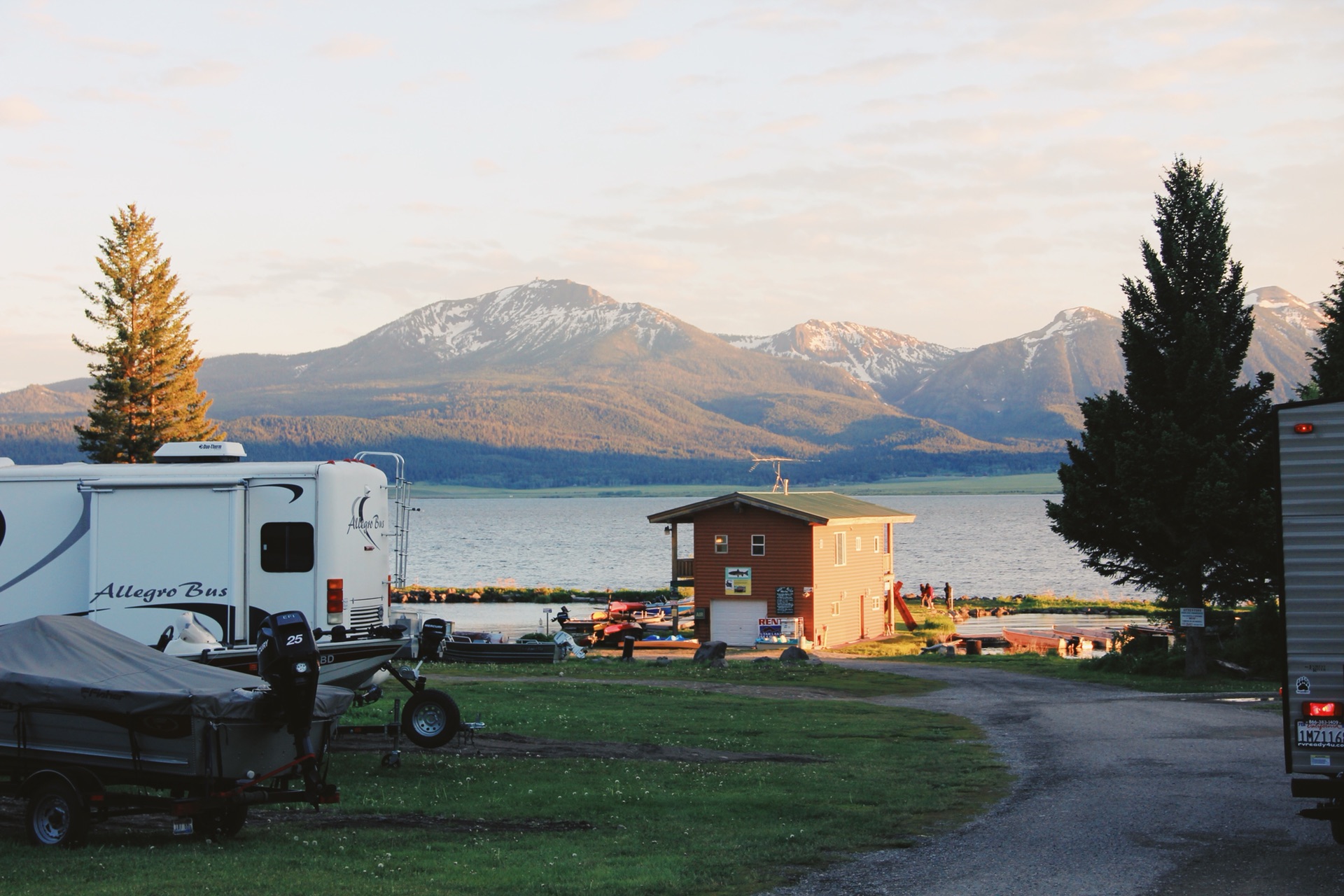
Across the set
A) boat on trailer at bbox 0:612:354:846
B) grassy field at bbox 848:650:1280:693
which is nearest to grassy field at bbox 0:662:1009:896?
boat on trailer at bbox 0:612:354:846

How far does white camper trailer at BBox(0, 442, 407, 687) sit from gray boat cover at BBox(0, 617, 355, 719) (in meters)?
5.69

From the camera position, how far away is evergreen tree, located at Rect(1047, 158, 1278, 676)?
82.2ft

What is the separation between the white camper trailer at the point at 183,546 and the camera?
1675cm

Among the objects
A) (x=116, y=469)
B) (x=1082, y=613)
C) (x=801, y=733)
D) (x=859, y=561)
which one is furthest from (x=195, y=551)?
(x=1082, y=613)

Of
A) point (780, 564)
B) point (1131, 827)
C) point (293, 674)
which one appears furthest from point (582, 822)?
point (780, 564)

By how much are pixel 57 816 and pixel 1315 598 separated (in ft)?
33.4

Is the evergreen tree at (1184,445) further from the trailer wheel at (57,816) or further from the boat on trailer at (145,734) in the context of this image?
the trailer wheel at (57,816)

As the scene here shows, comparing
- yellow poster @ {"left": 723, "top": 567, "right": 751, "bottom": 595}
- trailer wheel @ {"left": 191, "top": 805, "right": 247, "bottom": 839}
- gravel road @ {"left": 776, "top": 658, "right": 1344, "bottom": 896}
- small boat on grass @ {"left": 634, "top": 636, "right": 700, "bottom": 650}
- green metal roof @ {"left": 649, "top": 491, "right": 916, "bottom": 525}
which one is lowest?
small boat on grass @ {"left": 634, "top": 636, "right": 700, "bottom": 650}

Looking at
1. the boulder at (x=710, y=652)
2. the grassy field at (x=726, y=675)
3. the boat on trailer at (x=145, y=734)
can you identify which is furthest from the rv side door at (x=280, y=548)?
the boulder at (x=710, y=652)

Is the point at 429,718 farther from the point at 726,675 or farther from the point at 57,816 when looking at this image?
the point at 726,675

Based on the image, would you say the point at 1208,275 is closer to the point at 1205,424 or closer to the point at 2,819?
the point at 1205,424

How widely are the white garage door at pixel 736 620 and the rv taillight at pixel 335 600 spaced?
24.8 meters

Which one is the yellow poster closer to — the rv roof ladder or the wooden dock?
the wooden dock

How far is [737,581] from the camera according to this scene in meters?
41.2
